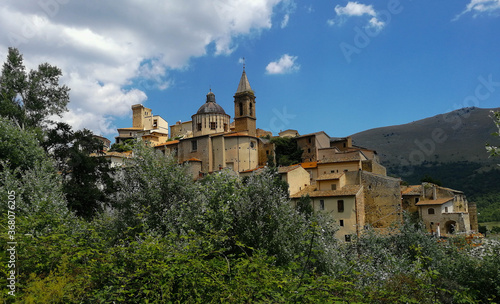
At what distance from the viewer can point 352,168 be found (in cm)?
4784

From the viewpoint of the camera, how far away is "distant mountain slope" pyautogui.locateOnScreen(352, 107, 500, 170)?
5438 inches

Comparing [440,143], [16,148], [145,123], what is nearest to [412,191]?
[16,148]

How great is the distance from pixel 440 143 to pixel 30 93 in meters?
173

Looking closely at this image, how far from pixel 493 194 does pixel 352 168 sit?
59.8 meters

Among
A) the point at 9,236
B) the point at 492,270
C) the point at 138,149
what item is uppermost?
the point at 138,149

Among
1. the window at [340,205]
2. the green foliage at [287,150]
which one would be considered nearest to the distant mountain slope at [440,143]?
the green foliage at [287,150]

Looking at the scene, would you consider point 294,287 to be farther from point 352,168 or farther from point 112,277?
point 352,168

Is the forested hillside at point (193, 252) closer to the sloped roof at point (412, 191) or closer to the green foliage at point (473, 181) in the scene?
the sloped roof at point (412, 191)

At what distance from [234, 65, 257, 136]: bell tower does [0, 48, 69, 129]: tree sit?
1899 inches

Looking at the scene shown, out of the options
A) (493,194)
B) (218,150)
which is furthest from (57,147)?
(493,194)

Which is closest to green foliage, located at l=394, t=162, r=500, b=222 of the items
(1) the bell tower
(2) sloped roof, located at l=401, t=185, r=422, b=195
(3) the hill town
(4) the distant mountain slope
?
(4) the distant mountain slope

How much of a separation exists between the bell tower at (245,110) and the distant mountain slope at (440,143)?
8151cm

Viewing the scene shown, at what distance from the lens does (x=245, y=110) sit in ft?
251

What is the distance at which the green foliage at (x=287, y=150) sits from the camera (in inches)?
2529
